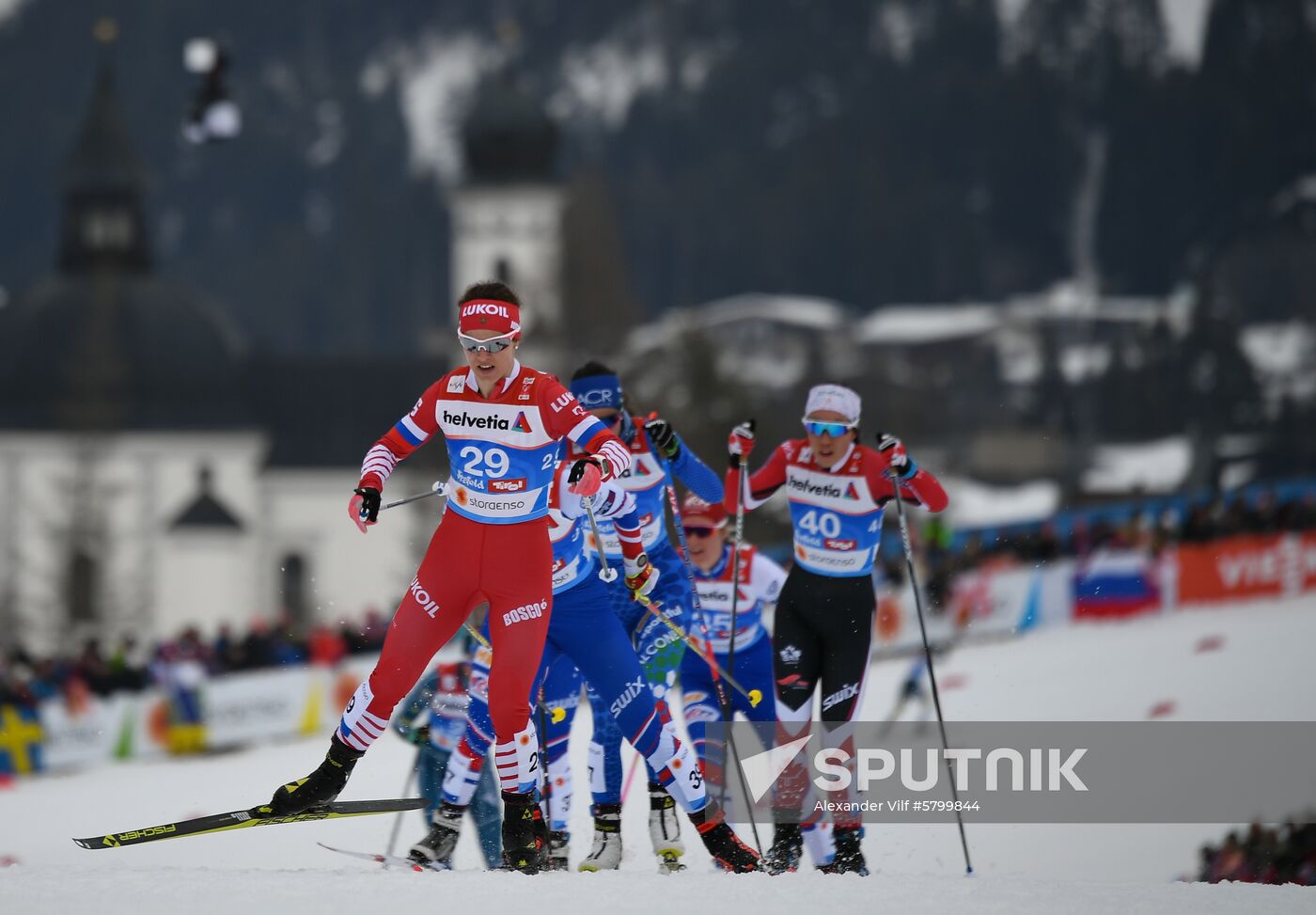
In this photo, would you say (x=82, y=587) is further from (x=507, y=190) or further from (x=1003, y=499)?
(x=1003, y=499)

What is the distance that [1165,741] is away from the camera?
14.5 metres

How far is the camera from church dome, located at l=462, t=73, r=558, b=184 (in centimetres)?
6212

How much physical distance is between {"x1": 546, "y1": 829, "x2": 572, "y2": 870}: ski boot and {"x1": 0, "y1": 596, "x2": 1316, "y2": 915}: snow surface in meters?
0.60

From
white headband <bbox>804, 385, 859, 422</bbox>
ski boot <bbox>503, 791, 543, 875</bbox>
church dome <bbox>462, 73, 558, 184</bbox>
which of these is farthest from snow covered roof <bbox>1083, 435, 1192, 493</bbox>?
ski boot <bbox>503, 791, 543, 875</bbox>

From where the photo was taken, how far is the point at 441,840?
834cm

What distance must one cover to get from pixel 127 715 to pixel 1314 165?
4785 cm

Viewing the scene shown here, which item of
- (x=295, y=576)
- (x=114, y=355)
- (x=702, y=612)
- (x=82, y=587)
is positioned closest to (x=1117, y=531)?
(x=702, y=612)

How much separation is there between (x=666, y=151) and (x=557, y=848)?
343 feet

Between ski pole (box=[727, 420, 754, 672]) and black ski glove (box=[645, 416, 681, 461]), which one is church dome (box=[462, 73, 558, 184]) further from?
black ski glove (box=[645, 416, 681, 461])

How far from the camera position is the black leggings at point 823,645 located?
8.70m

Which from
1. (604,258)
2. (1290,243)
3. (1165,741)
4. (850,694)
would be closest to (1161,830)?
(1165,741)

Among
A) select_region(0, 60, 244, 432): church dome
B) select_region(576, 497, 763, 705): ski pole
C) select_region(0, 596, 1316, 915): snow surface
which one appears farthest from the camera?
select_region(0, 60, 244, 432): church dome

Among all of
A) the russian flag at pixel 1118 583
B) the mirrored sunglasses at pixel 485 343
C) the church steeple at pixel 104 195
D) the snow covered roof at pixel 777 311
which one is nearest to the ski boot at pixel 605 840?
the mirrored sunglasses at pixel 485 343

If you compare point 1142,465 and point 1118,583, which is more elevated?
point 1142,465
